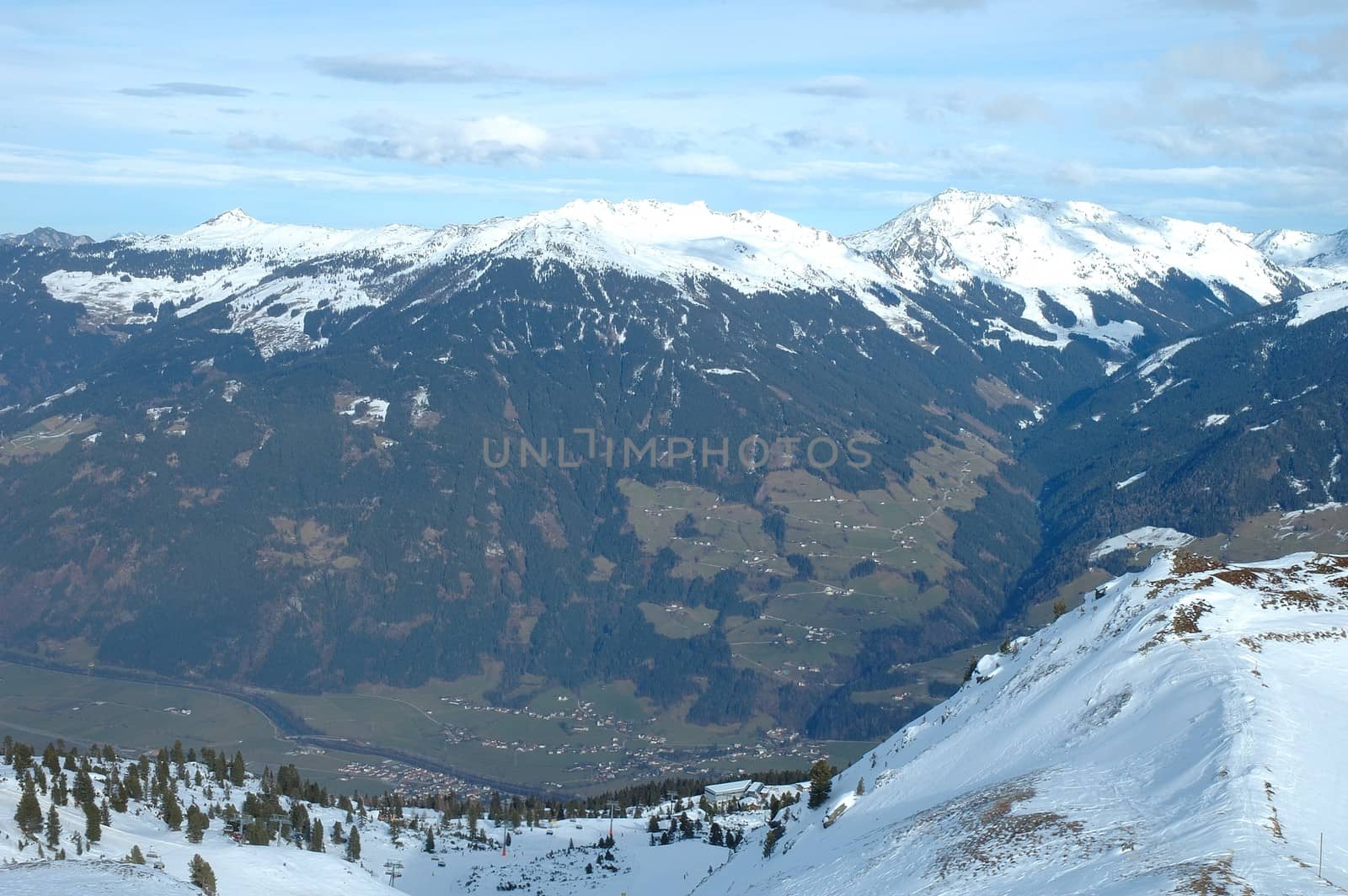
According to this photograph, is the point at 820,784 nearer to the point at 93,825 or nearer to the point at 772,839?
the point at 772,839

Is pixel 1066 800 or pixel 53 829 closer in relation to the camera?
pixel 1066 800

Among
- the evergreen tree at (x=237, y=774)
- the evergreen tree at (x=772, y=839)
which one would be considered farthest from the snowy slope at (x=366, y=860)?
the evergreen tree at (x=772, y=839)

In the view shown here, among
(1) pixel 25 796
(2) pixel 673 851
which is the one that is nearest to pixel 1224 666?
(2) pixel 673 851

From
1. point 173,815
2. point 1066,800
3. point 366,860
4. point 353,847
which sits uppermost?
point 1066,800

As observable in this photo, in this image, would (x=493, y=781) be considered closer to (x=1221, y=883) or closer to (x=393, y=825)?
(x=393, y=825)

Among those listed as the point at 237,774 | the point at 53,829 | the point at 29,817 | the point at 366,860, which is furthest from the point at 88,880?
the point at 237,774

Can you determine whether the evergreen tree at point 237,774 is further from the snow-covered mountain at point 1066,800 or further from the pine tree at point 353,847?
the pine tree at point 353,847

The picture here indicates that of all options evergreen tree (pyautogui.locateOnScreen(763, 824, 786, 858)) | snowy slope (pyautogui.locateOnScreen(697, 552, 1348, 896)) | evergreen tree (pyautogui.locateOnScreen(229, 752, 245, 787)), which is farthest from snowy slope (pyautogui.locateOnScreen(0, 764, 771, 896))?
snowy slope (pyautogui.locateOnScreen(697, 552, 1348, 896))
